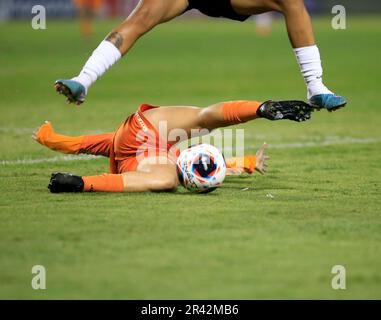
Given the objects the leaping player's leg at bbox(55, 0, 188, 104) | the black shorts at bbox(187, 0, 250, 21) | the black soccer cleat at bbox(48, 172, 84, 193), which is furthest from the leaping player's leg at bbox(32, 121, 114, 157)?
the black shorts at bbox(187, 0, 250, 21)

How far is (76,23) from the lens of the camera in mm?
41875

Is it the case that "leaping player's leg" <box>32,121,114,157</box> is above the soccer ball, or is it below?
above

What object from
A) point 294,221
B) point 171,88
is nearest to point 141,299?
point 294,221

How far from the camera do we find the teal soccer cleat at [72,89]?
7148 millimetres

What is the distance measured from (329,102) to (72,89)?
208 cm

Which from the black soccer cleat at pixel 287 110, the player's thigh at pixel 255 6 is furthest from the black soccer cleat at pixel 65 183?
the player's thigh at pixel 255 6

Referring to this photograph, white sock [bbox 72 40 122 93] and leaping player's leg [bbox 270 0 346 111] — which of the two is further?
leaping player's leg [bbox 270 0 346 111]

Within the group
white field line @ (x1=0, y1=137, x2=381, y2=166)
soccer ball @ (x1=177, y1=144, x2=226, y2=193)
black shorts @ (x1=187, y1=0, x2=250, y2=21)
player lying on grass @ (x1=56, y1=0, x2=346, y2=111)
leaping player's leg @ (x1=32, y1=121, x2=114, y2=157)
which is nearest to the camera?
player lying on grass @ (x1=56, y1=0, x2=346, y2=111)

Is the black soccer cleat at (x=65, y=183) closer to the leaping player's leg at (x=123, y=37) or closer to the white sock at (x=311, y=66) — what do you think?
the leaping player's leg at (x=123, y=37)

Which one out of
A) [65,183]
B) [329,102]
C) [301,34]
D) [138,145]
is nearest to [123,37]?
[138,145]

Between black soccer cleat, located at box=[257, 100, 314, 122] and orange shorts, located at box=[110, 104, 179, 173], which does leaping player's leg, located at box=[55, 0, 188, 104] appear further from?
black soccer cleat, located at box=[257, 100, 314, 122]

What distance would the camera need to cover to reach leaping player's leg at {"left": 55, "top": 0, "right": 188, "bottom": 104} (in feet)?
24.2

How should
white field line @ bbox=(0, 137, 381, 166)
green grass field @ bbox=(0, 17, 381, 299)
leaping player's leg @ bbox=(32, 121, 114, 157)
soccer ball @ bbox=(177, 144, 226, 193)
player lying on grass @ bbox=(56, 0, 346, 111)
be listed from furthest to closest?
white field line @ bbox=(0, 137, 381, 166), leaping player's leg @ bbox=(32, 121, 114, 157), soccer ball @ bbox=(177, 144, 226, 193), player lying on grass @ bbox=(56, 0, 346, 111), green grass field @ bbox=(0, 17, 381, 299)

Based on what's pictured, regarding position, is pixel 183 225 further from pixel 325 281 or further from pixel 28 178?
pixel 28 178
